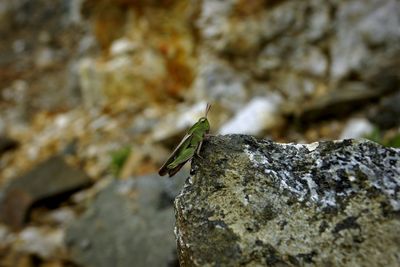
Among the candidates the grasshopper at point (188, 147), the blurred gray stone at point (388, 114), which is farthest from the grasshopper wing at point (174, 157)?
the blurred gray stone at point (388, 114)

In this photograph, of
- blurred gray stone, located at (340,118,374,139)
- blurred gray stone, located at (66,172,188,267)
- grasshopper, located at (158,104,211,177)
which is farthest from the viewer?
blurred gray stone, located at (340,118,374,139)

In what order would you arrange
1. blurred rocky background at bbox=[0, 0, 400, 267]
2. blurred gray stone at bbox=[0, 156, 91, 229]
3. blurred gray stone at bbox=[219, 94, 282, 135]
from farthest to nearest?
blurred gray stone at bbox=[0, 156, 91, 229] < blurred gray stone at bbox=[219, 94, 282, 135] < blurred rocky background at bbox=[0, 0, 400, 267]

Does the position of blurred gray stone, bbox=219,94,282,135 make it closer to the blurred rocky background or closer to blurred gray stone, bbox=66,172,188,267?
the blurred rocky background

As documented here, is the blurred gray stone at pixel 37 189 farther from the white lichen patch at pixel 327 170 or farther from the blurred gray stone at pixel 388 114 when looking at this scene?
the white lichen patch at pixel 327 170

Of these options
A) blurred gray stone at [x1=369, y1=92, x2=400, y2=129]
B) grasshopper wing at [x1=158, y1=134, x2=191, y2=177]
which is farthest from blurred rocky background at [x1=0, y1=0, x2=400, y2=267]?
grasshopper wing at [x1=158, y1=134, x2=191, y2=177]

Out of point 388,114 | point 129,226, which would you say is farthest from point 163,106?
point 129,226

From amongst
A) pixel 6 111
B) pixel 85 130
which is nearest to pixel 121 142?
pixel 85 130
